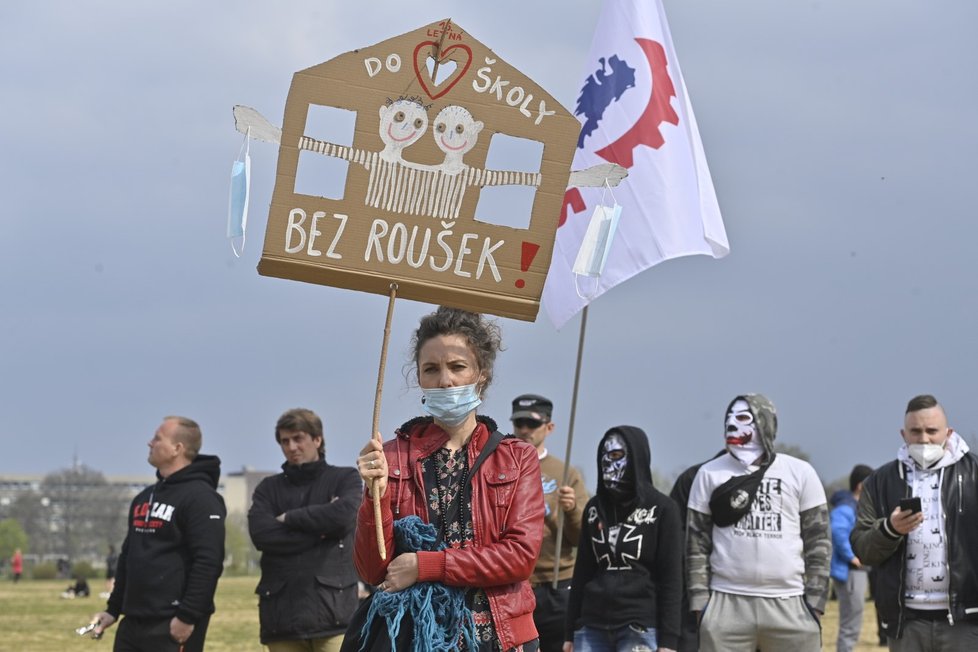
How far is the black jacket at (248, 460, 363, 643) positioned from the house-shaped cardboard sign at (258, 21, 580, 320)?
4.79 metres

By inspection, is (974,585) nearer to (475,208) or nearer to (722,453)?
(722,453)

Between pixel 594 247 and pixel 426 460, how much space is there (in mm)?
1079

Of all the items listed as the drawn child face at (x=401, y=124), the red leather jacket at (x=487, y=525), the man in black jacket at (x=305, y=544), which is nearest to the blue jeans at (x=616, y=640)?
the man in black jacket at (x=305, y=544)

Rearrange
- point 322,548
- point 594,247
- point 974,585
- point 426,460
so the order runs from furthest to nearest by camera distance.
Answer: point 322,548 → point 974,585 → point 594,247 → point 426,460

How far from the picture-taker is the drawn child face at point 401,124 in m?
5.39

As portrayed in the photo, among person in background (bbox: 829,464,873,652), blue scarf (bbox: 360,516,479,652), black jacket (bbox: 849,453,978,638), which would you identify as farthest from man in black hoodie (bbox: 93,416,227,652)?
A: person in background (bbox: 829,464,873,652)

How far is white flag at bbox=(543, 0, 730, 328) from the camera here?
9305mm

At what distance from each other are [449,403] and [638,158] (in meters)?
4.76

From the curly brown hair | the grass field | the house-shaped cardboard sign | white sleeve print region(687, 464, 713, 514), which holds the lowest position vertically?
the grass field

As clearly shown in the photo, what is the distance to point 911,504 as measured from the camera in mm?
8547

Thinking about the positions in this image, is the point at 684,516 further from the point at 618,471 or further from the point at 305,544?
the point at 305,544

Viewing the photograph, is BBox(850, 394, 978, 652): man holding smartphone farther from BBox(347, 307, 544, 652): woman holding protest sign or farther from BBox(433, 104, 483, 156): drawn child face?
BBox(433, 104, 483, 156): drawn child face

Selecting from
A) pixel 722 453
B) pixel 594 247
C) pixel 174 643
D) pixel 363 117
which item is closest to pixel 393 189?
pixel 363 117

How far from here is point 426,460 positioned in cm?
523
